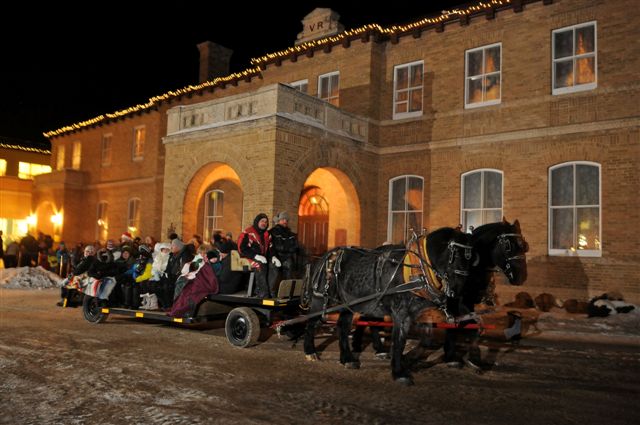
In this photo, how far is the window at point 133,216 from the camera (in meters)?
25.4

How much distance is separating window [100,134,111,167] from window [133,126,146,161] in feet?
7.22

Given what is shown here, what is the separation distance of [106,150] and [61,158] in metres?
4.40

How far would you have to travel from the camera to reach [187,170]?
16406 millimetres

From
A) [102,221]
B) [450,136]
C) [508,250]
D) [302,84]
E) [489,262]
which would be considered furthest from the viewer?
[102,221]

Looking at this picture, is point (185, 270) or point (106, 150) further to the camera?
point (106, 150)

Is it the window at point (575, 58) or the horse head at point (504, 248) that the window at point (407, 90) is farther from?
the horse head at point (504, 248)

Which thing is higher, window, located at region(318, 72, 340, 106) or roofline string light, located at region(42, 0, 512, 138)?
roofline string light, located at region(42, 0, 512, 138)

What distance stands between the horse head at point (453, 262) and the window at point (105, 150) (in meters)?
24.0

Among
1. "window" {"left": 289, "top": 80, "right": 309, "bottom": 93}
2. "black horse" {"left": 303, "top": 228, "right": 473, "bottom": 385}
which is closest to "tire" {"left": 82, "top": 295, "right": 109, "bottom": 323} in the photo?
"black horse" {"left": 303, "top": 228, "right": 473, "bottom": 385}

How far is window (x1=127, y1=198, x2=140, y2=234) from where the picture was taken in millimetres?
25391

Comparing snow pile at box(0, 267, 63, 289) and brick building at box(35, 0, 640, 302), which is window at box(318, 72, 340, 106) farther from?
snow pile at box(0, 267, 63, 289)

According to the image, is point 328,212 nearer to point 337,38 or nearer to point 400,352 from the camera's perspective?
point 337,38

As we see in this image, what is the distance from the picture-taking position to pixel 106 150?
27.8 m

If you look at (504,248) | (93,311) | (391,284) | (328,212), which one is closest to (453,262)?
(504,248)
